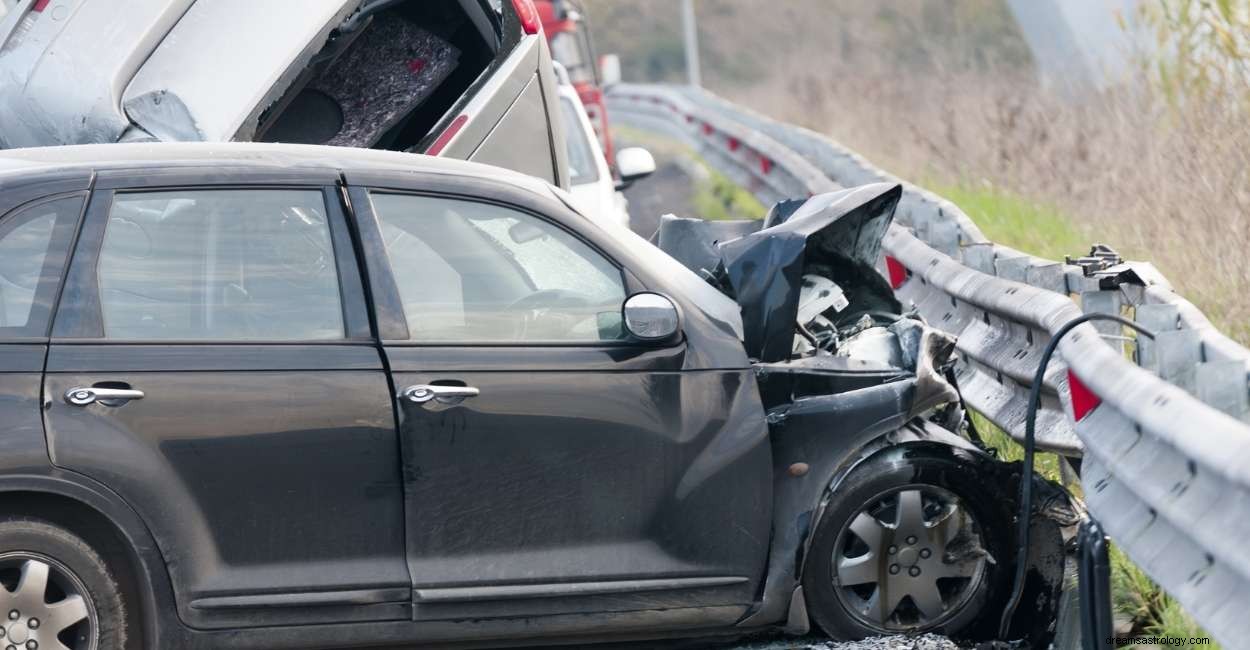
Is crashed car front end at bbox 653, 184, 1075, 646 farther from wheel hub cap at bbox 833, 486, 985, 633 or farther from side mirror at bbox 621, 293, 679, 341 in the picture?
side mirror at bbox 621, 293, 679, 341

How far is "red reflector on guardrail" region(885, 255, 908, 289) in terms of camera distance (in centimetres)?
899

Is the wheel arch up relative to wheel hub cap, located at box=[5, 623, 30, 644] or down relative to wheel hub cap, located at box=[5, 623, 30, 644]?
up

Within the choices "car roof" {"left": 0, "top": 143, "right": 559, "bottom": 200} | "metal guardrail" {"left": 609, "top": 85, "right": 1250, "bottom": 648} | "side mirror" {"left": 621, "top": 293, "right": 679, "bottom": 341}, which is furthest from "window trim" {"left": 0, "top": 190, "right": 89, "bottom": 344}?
"metal guardrail" {"left": 609, "top": 85, "right": 1250, "bottom": 648}

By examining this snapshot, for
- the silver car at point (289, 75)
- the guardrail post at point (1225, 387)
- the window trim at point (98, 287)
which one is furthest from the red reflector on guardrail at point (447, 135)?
the guardrail post at point (1225, 387)

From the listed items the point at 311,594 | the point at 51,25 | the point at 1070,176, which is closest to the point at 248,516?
the point at 311,594

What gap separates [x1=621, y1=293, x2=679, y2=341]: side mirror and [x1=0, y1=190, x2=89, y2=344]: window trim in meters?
1.57

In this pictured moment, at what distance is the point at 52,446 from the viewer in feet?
16.3

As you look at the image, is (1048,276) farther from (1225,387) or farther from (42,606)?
(42,606)

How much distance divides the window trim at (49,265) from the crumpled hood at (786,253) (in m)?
2.08

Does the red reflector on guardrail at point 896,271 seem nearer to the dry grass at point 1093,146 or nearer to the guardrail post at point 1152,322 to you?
the dry grass at point 1093,146

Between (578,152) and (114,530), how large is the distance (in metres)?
7.80

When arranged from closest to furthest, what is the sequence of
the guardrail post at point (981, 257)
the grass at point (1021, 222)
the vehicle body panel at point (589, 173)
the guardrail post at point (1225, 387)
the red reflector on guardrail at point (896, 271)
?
the guardrail post at point (1225, 387)
the guardrail post at point (981, 257)
the red reflector on guardrail at point (896, 271)
the grass at point (1021, 222)
the vehicle body panel at point (589, 173)

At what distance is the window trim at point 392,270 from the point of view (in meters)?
5.34

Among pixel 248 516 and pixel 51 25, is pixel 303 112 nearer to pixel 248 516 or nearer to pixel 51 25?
pixel 51 25
